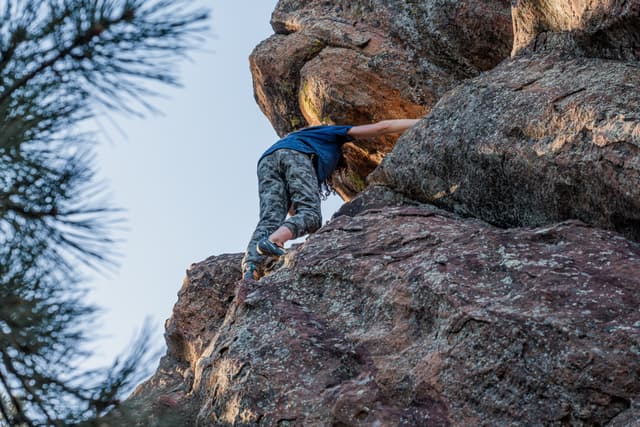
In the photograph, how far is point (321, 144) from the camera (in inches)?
Result: 425

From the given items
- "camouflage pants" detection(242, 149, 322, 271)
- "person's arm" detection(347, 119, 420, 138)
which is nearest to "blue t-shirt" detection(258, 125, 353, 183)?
"camouflage pants" detection(242, 149, 322, 271)

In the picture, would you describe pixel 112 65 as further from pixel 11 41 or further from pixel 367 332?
pixel 367 332

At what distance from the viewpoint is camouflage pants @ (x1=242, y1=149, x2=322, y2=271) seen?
9688mm

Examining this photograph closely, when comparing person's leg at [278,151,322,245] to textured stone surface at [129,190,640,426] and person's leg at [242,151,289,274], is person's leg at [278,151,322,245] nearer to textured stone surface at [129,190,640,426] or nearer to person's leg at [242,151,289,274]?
person's leg at [242,151,289,274]

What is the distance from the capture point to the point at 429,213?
28.2 ft

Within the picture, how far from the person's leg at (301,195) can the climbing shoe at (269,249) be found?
247 millimetres

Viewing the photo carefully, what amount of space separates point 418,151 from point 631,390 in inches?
168

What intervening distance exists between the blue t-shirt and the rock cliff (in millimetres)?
1067

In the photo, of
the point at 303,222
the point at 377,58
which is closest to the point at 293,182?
the point at 303,222

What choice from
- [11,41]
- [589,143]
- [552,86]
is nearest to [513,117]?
[552,86]

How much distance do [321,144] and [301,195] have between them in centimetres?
104

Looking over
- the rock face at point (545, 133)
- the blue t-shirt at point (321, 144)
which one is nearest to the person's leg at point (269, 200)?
the blue t-shirt at point (321, 144)

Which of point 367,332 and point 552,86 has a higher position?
point 552,86

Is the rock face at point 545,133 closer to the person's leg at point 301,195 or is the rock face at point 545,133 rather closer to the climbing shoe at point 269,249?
the person's leg at point 301,195
